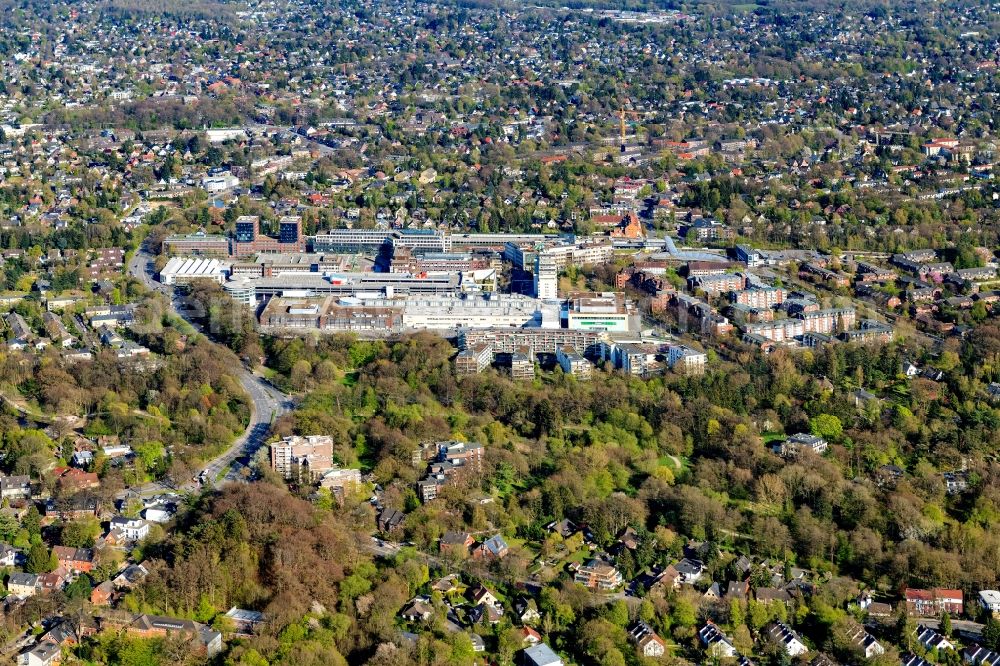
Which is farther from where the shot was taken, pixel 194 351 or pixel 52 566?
pixel 194 351

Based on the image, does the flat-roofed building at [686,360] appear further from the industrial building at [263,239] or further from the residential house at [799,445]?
the industrial building at [263,239]

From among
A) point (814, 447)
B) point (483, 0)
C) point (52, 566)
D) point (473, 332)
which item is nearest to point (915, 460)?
point (814, 447)

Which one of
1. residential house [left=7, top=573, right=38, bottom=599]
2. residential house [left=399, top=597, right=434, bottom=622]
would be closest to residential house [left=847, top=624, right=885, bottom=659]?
residential house [left=399, top=597, right=434, bottom=622]

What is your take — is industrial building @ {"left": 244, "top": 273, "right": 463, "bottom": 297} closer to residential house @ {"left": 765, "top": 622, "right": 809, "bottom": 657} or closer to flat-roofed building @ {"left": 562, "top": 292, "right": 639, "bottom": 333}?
flat-roofed building @ {"left": 562, "top": 292, "right": 639, "bottom": 333}

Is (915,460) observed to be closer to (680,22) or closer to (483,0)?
(680,22)

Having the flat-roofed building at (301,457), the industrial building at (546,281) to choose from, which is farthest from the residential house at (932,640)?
the industrial building at (546,281)

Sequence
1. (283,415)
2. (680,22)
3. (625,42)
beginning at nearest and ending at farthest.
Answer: (283,415) → (625,42) → (680,22)
